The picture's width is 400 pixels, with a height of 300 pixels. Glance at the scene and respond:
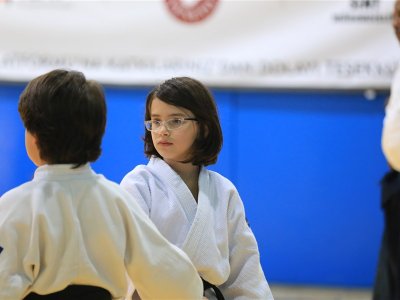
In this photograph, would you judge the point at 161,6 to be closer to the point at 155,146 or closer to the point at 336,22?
the point at 336,22

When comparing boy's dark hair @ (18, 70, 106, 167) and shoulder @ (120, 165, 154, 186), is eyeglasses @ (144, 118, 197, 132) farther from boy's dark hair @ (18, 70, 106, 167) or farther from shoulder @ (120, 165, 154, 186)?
boy's dark hair @ (18, 70, 106, 167)

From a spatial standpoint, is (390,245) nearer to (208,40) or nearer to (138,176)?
(138,176)

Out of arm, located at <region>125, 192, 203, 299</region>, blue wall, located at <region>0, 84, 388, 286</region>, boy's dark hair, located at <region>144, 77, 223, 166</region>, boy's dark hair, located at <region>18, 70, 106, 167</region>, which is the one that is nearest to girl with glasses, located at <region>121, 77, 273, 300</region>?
boy's dark hair, located at <region>144, 77, 223, 166</region>

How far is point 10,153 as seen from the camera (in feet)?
13.6

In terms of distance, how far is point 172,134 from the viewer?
207 cm

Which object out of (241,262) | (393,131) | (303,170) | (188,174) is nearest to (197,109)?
(188,174)

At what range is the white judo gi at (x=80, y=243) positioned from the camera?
4.98 ft

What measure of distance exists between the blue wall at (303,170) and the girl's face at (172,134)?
2070mm

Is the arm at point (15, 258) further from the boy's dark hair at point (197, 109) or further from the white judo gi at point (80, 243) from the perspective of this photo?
the boy's dark hair at point (197, 109)

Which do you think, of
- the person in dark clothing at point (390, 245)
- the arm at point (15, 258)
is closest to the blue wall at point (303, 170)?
the person in dark clothing at point (390, 245)

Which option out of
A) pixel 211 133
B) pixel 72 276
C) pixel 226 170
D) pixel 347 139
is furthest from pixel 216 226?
pixel 347 139

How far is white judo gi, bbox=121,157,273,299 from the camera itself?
77.1 inches

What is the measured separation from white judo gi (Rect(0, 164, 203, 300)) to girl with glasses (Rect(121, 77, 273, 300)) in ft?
0.95

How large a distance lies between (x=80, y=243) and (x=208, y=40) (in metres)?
2.65
